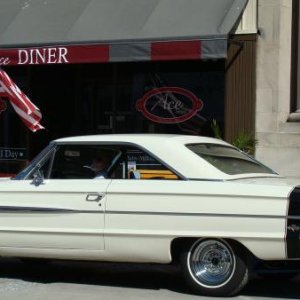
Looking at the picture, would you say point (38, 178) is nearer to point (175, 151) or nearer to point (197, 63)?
point (175, 151)

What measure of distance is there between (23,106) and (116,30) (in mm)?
2192

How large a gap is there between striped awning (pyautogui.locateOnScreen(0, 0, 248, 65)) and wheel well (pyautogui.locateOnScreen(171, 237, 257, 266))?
4712mm

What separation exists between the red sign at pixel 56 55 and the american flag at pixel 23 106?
42 centimetres

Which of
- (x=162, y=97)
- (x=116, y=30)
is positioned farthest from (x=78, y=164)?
(x=162, y=97)

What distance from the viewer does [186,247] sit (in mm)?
6789

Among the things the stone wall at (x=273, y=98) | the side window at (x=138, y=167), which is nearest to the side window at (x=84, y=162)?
the side window at (x=138, y=167)

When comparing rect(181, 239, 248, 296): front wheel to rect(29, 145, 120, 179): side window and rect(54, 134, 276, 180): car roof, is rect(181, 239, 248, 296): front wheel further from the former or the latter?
rect(29, 145, 120, 179): side window

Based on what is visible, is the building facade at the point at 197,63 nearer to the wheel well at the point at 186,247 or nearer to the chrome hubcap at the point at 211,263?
the wheel well at the point at 186,247

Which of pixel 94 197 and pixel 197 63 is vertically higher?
pixel 197 63

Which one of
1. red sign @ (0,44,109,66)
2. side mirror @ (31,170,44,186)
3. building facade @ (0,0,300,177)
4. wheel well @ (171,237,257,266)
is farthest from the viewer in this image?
red sign @ (0,44,109,66)

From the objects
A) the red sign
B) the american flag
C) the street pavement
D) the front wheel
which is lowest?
the street pavement

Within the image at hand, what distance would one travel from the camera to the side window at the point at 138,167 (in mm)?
7023

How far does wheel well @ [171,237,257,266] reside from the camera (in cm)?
659

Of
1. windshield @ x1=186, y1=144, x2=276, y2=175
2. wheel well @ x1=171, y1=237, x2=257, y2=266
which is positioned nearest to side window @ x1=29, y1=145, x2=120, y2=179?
windshield @ x1=186, y1=144, x2=276, y2=175
